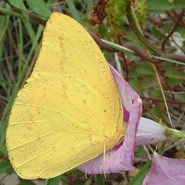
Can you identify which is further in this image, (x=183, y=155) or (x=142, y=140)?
(x=183, y=155)

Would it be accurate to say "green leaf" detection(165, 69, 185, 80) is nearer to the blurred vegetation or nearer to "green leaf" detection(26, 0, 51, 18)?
the blurred vegetation

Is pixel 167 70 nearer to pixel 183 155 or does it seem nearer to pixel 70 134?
pixel 183 155

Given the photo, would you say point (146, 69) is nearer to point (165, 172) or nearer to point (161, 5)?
point (161, 5)

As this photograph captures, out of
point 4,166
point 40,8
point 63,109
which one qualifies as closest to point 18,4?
point 40,8

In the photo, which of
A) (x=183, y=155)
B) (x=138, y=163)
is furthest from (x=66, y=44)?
(x=138, y=163)

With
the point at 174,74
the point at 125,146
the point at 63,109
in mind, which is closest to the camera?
the point at 125,146

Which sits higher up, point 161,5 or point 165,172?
point 161,5
